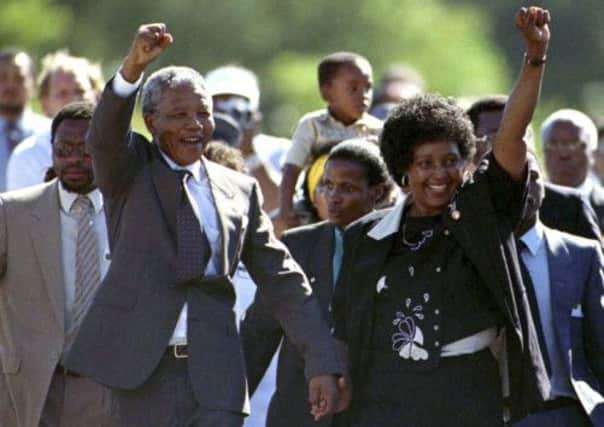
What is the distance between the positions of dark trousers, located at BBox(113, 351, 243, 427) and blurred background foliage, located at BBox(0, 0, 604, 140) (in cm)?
3158

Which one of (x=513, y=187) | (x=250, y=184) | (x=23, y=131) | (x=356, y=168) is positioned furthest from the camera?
(x=23, y=131)

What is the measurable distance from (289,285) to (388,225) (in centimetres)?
64

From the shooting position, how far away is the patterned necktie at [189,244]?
9930 mm

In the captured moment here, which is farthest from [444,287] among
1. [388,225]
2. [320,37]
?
[320,37]

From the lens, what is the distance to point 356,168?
11781 millimetres

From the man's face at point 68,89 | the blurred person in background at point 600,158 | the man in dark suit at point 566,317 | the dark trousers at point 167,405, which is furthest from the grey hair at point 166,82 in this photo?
the blurred person in background at point 600,158

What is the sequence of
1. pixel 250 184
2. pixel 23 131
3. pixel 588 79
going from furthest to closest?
pixel 588 79
pixel 23 131
pixel 250 184

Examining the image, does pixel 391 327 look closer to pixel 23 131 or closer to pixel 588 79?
pixel 23 131

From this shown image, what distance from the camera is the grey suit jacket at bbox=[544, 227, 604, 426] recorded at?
10.8 m

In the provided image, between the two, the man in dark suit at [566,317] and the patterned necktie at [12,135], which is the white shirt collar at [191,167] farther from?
the patterned necktie at [12,135]

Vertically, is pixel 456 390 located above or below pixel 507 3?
below

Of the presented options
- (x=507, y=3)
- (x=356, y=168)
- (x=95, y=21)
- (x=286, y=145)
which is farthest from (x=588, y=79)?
(x=356, y=168)

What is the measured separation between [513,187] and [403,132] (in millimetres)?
657

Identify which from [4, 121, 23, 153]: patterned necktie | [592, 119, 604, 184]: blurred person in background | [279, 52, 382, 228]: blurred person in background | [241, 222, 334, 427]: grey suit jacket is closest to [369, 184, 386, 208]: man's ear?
[241, 222, 334, 427]: grey suit jacket
